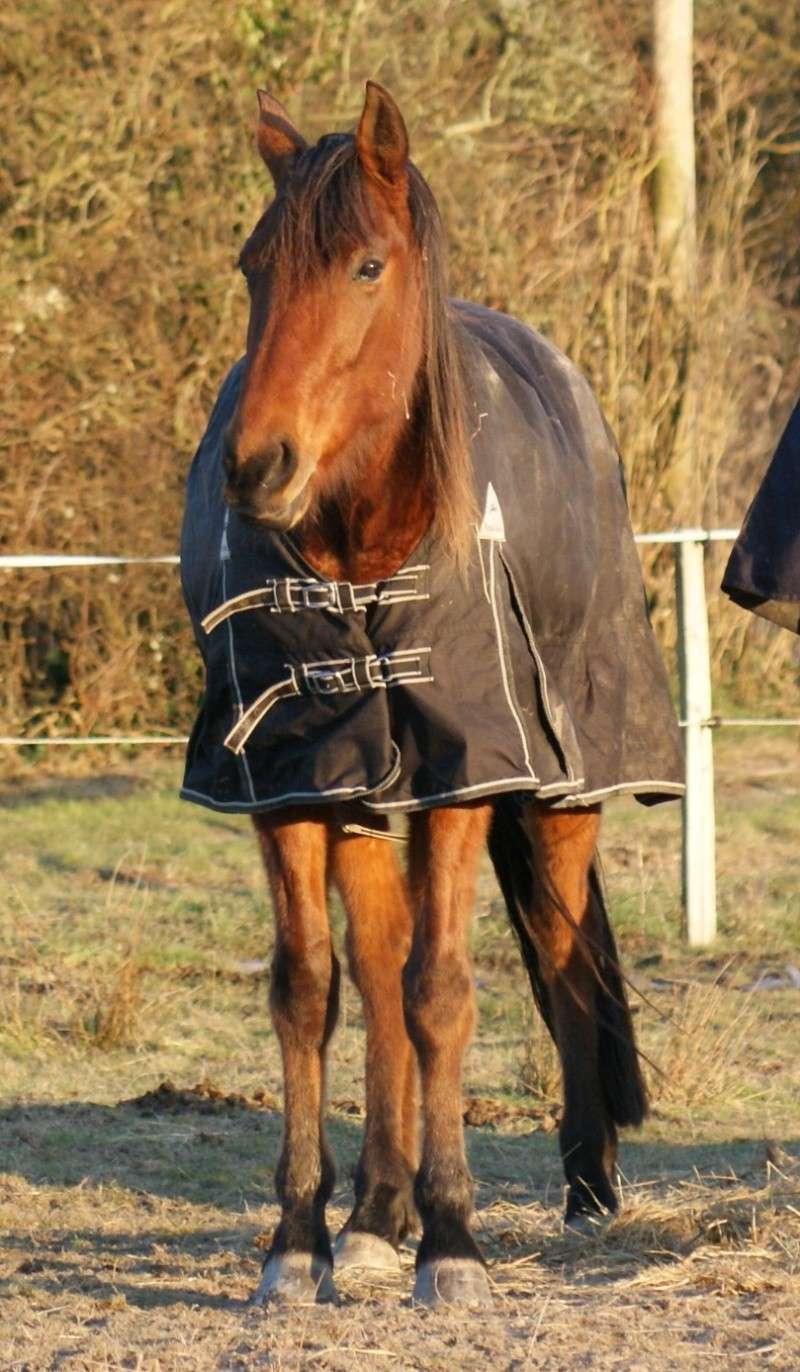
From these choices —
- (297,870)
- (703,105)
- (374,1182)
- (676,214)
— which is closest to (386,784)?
(297,870)

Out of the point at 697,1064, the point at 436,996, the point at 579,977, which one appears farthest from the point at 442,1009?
the point at 697,1064

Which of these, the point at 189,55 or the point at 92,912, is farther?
the point at 189,55

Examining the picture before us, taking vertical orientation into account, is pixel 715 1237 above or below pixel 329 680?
below

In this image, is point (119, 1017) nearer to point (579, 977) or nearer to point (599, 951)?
point (579, 977)

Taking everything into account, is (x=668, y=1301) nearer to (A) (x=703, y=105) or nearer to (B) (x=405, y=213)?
(B) (x=405, y=213)

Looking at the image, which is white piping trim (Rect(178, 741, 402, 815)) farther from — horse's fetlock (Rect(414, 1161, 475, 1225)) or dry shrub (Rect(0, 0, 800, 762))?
dry shrub (Rect(0, 0, 800, 762))

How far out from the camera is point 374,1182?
4195 mm

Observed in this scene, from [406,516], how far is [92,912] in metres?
4.31

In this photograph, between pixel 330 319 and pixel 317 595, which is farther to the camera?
pixel 317 595

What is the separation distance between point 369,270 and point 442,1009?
4.13 ft

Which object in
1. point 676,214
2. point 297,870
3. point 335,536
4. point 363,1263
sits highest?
point 676,214

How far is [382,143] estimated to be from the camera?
3.62 metres

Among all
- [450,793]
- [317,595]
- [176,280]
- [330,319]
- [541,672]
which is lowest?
[450,793]

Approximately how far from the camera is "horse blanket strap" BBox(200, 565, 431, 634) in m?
3.72
